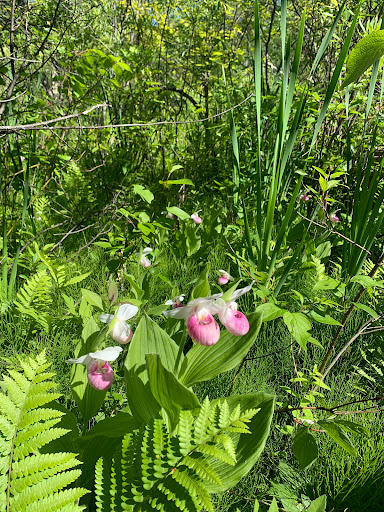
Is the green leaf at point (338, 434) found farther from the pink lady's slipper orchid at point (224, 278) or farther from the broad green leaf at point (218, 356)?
the pink lady's slipper orchid at point (224, 278)

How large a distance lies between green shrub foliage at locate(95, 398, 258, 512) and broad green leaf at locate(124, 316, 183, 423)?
0.17 metres

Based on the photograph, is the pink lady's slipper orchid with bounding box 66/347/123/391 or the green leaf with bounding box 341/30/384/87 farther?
the pink lady's slipper orchid with bounding box 66/347/123/391

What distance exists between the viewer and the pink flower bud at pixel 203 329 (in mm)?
859

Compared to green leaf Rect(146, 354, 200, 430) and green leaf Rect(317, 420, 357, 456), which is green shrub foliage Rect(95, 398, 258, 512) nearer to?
green leaf Rect(146, 354, 200, 430)

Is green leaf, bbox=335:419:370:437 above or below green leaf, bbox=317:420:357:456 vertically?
above

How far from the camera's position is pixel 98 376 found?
0.86 metres

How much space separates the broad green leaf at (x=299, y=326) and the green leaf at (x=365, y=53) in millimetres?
600

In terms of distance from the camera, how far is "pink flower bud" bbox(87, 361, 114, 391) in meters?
0.85

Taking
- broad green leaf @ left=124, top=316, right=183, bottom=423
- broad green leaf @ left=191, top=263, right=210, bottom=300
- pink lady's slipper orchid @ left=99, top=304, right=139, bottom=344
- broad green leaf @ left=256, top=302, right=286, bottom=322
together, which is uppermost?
broad green leaf @ left=191, top=263, right=210, bottom=300

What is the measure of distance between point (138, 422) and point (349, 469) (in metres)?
0.61

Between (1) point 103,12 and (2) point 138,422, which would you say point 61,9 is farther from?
(2) point 138,422

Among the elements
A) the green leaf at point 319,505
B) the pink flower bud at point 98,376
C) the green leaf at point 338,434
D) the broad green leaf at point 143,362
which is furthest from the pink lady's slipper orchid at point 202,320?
the green leaf at point 319,505

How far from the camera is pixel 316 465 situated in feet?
3.53

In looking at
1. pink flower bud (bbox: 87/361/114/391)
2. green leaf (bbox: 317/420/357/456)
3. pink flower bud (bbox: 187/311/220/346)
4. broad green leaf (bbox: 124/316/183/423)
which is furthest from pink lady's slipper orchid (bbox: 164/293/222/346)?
green leaf (bbox: 317/420/357/456)
